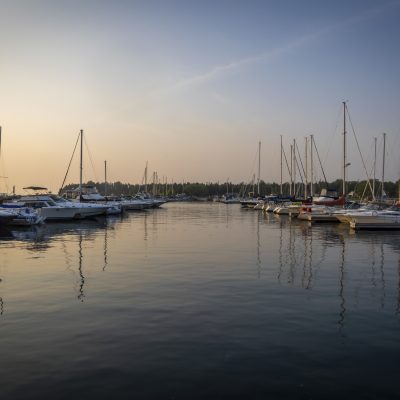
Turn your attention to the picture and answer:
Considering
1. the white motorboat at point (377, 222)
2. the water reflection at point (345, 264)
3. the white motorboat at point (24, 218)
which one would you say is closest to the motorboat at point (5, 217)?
the white motorboat at point (24, 218)

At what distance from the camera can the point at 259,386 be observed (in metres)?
7.79

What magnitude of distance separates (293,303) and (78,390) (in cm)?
789

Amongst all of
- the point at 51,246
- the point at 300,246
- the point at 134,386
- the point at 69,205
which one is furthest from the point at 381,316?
the point at 69,205

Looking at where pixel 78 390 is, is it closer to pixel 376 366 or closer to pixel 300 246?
pixel 376 366

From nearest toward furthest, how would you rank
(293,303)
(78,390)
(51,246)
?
(78,390)
(293,303)
(51,246)

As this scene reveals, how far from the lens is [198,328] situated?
11141 mm

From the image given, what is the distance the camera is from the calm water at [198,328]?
7883 millimetres

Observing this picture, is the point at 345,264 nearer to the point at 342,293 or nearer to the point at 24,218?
the point at 342,293

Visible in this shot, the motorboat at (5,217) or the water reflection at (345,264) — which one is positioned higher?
the motorboat at (5,217)

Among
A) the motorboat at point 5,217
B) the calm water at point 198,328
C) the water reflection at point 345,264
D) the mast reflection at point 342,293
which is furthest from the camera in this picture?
the motorboat at point 5,217

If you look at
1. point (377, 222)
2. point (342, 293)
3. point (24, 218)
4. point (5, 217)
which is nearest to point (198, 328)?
point (342, 293)

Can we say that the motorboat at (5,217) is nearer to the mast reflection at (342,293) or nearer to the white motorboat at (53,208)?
the white motorboat at (53,208)

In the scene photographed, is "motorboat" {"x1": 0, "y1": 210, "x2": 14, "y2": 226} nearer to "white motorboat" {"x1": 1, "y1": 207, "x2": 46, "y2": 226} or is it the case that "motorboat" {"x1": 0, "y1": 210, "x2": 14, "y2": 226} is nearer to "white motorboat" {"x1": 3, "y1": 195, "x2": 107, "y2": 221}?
"white motorboat" {"x1": 1, "y1": 207, "x2": 46, "y2": 226}

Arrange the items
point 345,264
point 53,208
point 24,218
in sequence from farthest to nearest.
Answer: point 53,208
point 24,218
point 345,264
